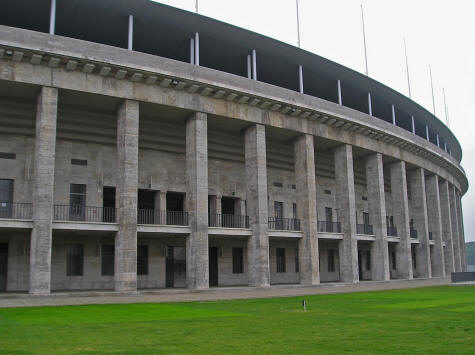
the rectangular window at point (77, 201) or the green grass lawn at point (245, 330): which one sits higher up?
the rectangular window at point (77, 201)

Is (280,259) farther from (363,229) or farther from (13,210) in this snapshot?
(13,210)

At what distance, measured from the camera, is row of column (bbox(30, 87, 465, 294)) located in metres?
24.8

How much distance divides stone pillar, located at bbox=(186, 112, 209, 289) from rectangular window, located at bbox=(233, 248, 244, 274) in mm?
7819

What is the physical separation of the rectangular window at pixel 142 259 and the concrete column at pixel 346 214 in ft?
48.0

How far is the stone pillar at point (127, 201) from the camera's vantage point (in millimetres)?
26156

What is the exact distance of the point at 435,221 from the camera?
173 feet

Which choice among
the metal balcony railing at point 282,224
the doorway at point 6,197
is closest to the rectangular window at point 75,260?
the doorway at point 6,197

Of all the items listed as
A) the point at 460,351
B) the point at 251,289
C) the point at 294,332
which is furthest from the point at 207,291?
the point at 460,351

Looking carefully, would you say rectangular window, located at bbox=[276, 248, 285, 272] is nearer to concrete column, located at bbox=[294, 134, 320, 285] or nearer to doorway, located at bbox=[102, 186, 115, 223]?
concrete column, located at bbox=[294, 134, 320, 285]

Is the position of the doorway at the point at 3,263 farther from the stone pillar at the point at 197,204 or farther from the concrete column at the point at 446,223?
the concrete column at the point at 446,223

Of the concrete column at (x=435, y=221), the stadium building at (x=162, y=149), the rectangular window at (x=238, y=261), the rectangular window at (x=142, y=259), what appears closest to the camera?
the stadium building at (x=162, y=149)

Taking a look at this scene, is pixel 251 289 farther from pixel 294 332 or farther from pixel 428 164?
pixel 428 164

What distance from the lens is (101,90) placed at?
2684cm

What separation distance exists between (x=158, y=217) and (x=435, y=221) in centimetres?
3280
